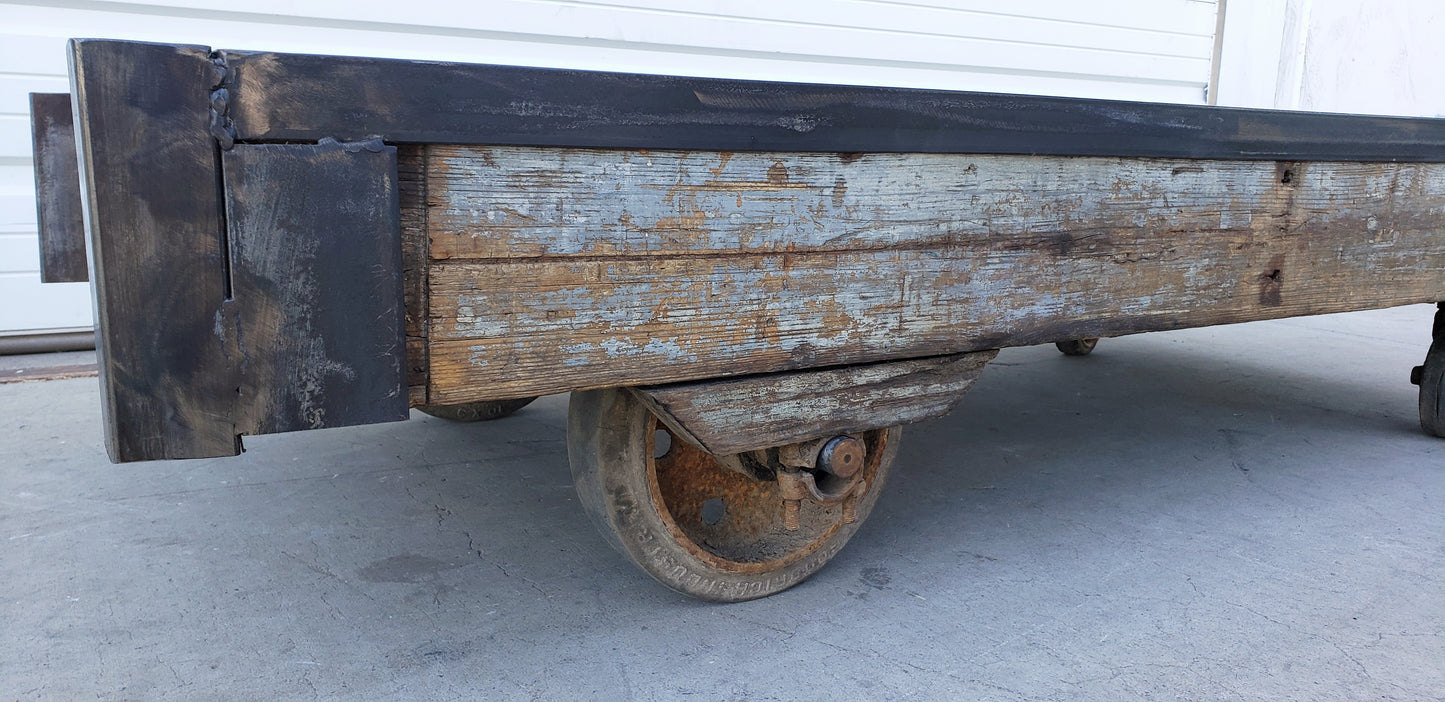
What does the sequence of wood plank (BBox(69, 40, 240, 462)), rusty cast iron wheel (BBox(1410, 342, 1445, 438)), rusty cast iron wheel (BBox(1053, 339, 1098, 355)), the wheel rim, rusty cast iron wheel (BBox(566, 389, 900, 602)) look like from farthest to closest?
rusty cast iron wheel (BBox(1053, 339, 1098, 355)), rusty cast iron wheel (BBox(1410, 342, 1445, 438)), the wheel rim, rusty cast iron wheel (BBox(566, 389, 900, 602)), wood plank (BBox(69, 40, 240, 462))

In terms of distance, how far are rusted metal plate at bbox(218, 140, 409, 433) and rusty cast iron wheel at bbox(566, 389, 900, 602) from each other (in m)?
0.46

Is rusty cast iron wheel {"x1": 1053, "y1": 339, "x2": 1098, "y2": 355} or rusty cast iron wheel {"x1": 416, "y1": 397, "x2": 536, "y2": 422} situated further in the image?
rusty cast iron wheel {"x1": 1053, "y1": 339, "x2": 1098, "y2": 355}

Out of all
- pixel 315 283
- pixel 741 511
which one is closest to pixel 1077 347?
pixel 741 511

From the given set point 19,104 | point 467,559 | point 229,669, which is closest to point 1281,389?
point 467,559

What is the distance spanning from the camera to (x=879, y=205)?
5.15ft

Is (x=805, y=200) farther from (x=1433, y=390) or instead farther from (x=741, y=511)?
(x=1433, y=390)

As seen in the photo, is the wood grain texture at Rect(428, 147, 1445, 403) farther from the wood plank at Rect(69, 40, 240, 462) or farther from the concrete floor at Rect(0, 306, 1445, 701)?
the concrete floor at Rect(0, 306, 1445, 701)

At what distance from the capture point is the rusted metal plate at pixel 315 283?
112 cm

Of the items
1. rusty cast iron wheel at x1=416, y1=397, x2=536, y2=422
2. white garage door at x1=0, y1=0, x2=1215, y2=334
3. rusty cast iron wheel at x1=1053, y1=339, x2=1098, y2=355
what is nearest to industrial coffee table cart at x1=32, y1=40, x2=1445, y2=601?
rusty cast iron wheel at x1=416, y1=397, x2=536, y2=422

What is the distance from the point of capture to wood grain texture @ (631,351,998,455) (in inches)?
59.5

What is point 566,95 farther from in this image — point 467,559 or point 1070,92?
point 1070,92

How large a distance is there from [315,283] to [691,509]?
892mm

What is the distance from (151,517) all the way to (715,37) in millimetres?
3331

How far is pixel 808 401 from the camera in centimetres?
161
